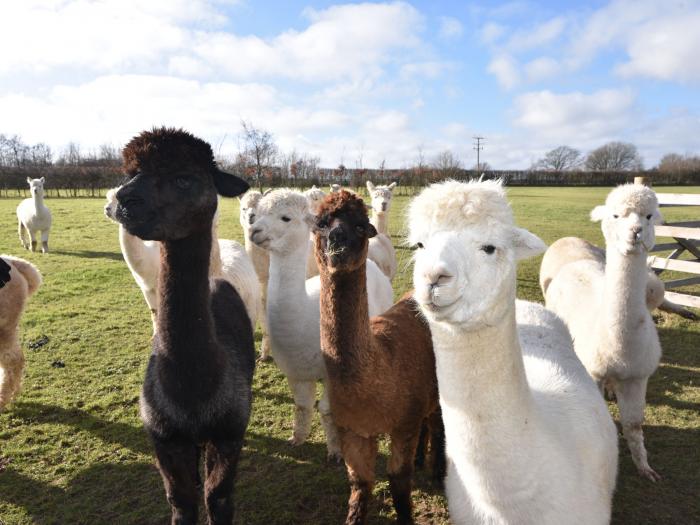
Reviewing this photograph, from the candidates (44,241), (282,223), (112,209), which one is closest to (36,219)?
(44,241)

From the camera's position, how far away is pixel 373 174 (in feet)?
125

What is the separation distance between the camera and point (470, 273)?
Answer: 159 cm

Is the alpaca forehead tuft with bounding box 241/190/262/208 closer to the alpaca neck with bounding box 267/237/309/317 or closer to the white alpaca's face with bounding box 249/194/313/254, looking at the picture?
the white alpaca's face with bounding box 249/194/313/254

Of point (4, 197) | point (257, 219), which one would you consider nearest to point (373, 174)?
point (4, 197)

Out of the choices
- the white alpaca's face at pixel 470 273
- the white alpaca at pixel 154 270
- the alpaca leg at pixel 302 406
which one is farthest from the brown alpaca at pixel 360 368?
the white alpaca at pixel 154 270

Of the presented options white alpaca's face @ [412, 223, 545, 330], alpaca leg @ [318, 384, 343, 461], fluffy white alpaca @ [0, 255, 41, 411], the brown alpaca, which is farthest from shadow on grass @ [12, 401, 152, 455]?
white alpaca's face @ [412, 223, 545, 330]

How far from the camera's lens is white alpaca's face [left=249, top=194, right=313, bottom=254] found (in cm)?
389

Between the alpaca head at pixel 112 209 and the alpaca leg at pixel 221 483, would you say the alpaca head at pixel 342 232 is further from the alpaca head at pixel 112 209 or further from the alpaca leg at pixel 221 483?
the alpaca leg at pixel 221 483

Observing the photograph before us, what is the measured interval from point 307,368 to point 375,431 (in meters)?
1.16

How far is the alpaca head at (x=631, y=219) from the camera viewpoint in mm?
3586

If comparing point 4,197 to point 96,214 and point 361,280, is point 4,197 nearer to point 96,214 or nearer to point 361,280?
point 96,214

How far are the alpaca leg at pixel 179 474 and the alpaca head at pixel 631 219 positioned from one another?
11.2 feet

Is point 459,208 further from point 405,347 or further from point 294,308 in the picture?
point 294,308

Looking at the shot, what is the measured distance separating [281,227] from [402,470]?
212 centimetres
